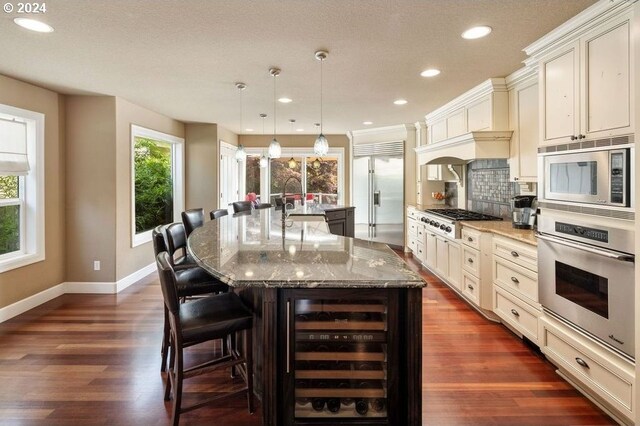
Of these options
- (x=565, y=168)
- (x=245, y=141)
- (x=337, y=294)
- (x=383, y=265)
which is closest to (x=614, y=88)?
(x=565, y=168)

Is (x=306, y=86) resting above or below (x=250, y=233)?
above

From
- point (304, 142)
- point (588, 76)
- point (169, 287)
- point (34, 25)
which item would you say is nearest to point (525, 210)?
point (588, 76)

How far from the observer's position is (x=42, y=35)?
2.65 metres

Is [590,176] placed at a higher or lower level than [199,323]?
higher

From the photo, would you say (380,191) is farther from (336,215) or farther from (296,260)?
(296,260)

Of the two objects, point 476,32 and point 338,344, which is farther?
point 476,32

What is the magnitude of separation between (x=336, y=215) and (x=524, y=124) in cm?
268

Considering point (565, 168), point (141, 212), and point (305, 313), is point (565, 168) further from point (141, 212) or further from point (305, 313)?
point (141, 212)

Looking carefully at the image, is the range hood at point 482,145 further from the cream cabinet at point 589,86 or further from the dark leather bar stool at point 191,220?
the dark leather bar stool at point 191,220

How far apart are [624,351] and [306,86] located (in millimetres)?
3490

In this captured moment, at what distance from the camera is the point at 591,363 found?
2.15 metres

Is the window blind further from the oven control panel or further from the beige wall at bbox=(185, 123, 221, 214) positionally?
the oven control panel

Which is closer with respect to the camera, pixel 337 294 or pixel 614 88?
pixel 337 294

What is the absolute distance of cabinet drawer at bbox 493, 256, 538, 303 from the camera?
2.79 meters
